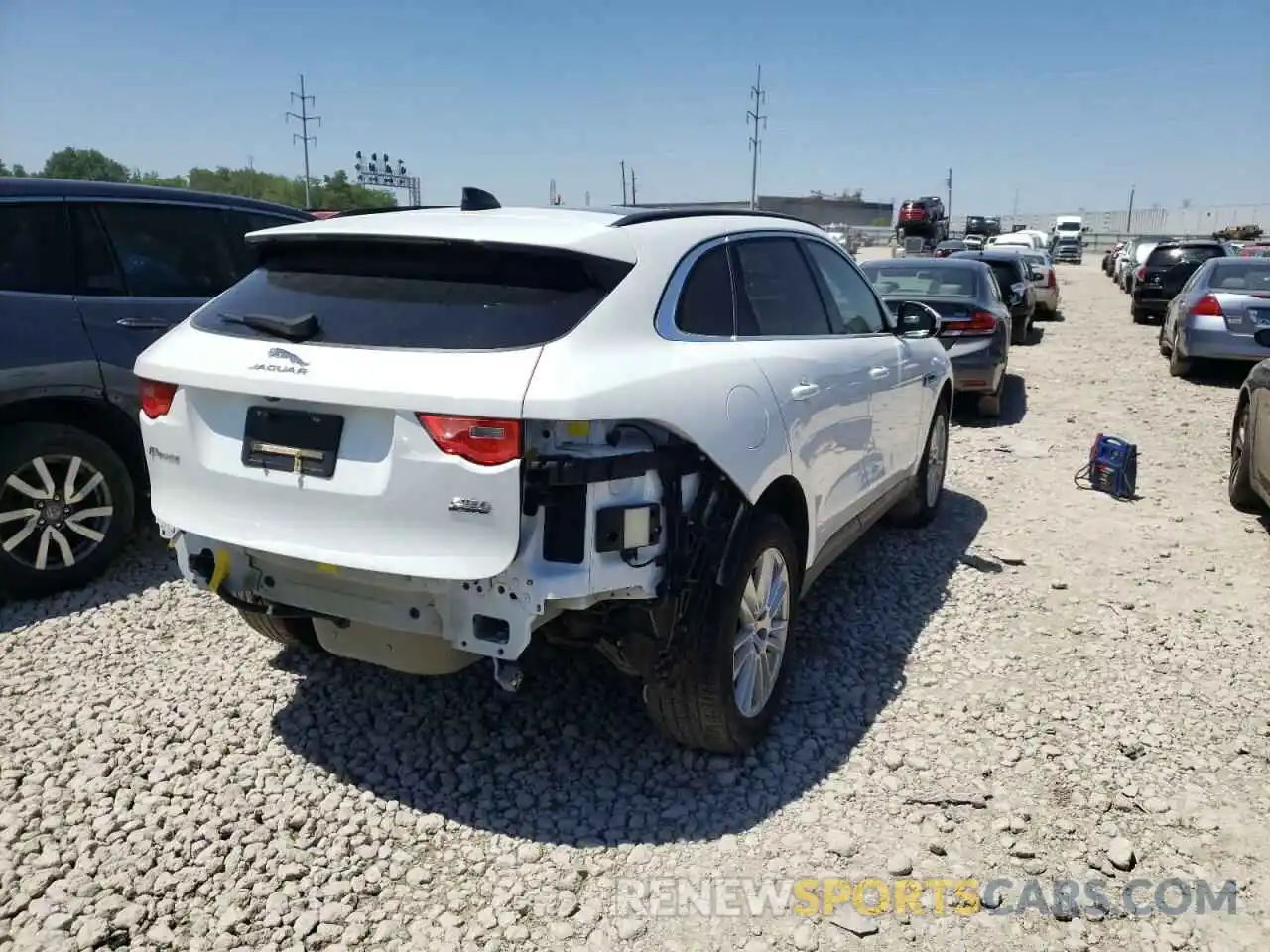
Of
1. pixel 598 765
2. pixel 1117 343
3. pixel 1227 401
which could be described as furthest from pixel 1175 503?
pixel 1117 343

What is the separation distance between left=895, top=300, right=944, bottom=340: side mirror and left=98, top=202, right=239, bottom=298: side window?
3.91m

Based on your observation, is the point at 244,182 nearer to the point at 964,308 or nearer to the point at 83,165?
the point at 83,165

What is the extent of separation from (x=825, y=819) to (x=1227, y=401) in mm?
9610

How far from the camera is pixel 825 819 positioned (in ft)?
10.1

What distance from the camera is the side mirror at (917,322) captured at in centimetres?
504

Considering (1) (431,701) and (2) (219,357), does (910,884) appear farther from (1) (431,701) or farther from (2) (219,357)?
(2) (219,357)

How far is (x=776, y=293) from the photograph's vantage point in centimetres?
381

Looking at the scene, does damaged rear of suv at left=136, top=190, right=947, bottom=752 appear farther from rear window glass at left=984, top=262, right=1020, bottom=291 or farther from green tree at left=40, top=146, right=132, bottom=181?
green tree at left=40, top=146, right=132, bottom=181

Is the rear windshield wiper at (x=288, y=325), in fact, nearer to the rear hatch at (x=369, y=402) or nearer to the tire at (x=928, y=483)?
the rear hatch at (x=369, y=402)

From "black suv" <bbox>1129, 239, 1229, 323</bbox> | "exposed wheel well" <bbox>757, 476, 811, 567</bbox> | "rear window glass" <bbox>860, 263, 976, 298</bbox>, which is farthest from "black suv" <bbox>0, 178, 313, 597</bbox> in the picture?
"black suv" <bbox>1129, 239, 1229, 323</bbox>

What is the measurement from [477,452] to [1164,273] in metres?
19.2

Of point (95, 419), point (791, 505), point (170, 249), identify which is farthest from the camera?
point (170, 249)

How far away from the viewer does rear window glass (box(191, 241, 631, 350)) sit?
2.67 metres

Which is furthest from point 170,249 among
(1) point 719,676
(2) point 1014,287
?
(2) point 1014,287
